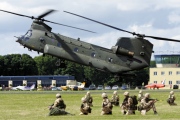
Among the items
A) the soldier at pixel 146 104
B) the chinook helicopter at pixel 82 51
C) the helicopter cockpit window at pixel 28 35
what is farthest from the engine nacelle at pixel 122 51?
the soldier at pixel 146 104

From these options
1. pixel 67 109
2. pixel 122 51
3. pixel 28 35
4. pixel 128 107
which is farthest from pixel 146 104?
pixel 28 35

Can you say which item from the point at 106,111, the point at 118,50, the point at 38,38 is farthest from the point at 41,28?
the point at 106,111

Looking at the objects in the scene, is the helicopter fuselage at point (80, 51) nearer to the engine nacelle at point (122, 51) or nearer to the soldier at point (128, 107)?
the engine nacelle at point (122, 51)

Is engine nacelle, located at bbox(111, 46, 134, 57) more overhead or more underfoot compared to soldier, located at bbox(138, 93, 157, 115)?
more overhead

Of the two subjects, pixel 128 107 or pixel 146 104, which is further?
pixel 128 107

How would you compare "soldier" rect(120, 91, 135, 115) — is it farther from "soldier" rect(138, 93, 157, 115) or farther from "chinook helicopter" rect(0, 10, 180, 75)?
"chinook helicopter" rect(0, 10, 180, 75)

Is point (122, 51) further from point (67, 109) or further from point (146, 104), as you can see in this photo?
point (146, 104)

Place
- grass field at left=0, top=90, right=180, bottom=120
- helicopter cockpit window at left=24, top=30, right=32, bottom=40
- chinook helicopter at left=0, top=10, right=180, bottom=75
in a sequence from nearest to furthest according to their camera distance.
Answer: grass field at left=0, top=90, right=180, bottom=120 → chinook helicopter at left=0, top=10, right=180, bottom=75 → helicopter cockpit window at left=24, top=30, right=32, bottom=40

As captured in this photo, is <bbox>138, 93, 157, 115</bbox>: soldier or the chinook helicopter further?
the chinook helicopter

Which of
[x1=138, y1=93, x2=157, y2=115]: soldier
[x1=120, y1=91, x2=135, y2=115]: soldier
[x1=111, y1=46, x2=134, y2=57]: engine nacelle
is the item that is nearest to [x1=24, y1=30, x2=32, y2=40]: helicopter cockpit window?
[x1=111, y1=46, x2=134, y2=57]: engine nacelle

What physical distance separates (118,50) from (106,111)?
916 inches

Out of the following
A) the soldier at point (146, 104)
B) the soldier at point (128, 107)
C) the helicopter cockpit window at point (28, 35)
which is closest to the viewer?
the soldier at point (146, 104)

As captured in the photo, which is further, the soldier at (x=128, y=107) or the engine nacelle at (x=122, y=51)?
the engine nacelle at (x=122, y=51)

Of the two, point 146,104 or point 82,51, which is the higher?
point 82,51
